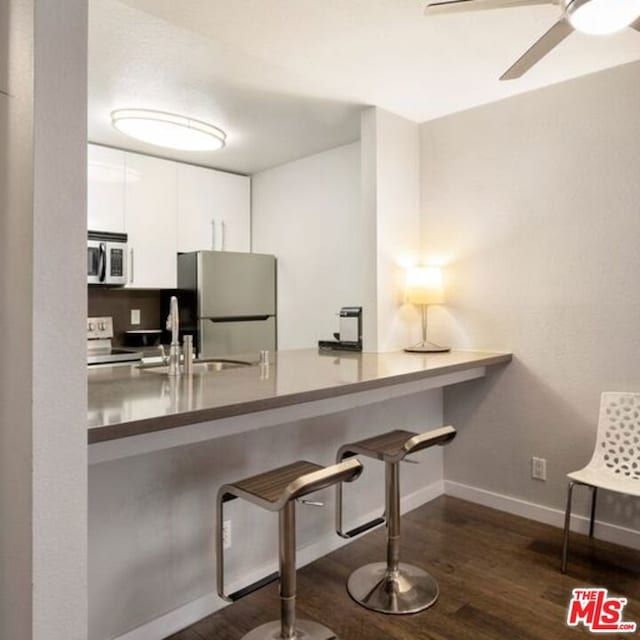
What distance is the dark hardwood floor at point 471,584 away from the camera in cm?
190

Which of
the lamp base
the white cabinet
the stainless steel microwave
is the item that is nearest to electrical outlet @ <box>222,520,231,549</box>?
the lamp base

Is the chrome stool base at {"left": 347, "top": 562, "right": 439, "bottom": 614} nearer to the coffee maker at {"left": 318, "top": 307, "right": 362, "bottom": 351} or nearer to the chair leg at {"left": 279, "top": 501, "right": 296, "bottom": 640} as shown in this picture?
the chair leg at {"left": 279, "top": 501, "right": 296, "bottom": 640}

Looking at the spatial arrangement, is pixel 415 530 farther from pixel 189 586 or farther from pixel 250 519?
pixel 189 586

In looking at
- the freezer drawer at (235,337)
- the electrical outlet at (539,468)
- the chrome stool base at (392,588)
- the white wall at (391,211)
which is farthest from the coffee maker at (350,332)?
the chrome stool base at (392,588)

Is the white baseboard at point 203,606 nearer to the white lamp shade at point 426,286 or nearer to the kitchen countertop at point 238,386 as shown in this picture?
the kitchen countertop at point 238,386

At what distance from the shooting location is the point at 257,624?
6.29 ft

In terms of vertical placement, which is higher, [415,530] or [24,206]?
[24,206]

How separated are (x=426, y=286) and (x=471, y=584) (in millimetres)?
1574

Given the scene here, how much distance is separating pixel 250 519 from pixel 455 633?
0.88 m

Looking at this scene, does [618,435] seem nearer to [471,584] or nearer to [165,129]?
[471,584]

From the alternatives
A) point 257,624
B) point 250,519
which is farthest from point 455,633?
point 250,519

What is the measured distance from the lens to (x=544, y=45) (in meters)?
1.75

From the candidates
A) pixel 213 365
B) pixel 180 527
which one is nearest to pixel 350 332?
pixel 213 365

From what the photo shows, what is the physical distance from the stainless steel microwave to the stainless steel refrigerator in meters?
0.49
